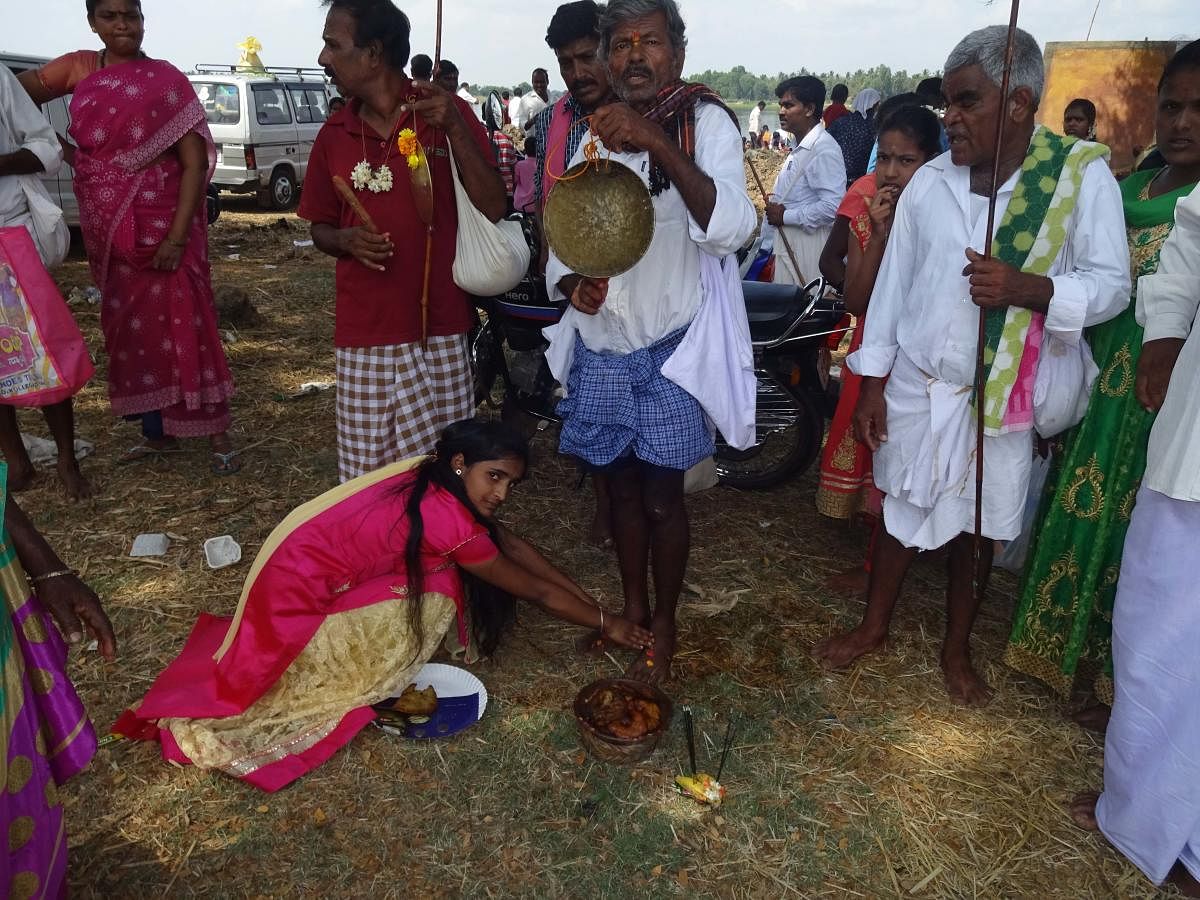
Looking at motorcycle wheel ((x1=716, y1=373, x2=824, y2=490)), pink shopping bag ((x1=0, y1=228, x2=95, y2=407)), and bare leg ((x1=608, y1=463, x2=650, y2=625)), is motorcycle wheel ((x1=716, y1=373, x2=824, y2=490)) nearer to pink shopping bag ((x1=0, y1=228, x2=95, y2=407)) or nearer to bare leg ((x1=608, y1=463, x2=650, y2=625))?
bare leg ((x1=608, y1=463, x2=650, y2=625))

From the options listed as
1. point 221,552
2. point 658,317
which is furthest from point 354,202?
point 221,552

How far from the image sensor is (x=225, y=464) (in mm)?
4590

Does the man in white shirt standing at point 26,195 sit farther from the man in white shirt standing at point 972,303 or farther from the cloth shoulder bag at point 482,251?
the man in white shirt standing at point 972,303

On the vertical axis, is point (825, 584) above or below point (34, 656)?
below

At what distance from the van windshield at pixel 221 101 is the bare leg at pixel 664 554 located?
11891mm

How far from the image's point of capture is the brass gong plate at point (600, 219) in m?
2.48

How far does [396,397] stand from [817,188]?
3405 millimetres

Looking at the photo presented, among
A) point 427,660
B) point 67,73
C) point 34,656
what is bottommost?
point 427,660

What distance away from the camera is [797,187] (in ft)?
18.6

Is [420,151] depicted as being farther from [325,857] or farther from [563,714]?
[325,857]

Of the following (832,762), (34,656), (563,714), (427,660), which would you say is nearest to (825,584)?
(832,762)

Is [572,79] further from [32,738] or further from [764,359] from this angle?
[32,738]

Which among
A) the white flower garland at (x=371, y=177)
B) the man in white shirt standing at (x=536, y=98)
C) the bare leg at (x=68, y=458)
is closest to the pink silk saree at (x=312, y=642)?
the white flower garland at (x=371, y=177)

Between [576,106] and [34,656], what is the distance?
2513 millimetres
